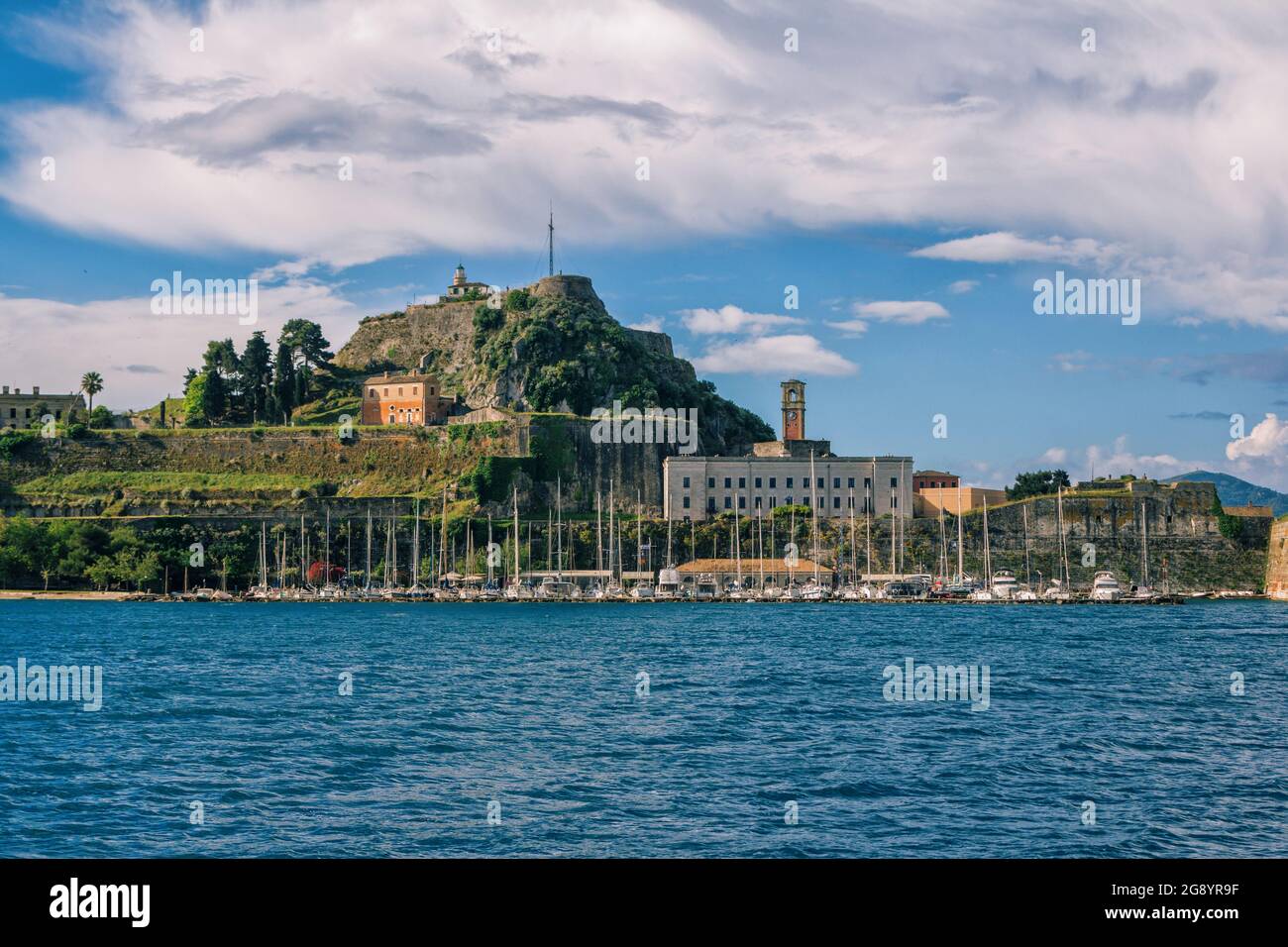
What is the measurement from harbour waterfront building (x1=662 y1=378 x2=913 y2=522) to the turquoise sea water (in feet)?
155

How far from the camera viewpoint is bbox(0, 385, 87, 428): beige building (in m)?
120

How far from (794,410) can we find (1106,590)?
32.7 metres

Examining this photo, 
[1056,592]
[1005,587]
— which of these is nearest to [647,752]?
[1005,587]

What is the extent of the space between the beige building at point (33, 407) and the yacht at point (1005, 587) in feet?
265

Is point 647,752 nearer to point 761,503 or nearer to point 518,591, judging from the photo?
point 518,591

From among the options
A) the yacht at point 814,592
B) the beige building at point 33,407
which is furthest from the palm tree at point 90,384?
the yacht at point 814,592

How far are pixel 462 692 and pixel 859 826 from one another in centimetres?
1963

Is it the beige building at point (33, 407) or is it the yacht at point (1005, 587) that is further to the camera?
the beige building at point (33, 407)

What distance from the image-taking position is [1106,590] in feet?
288

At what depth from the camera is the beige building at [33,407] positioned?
4705 inches

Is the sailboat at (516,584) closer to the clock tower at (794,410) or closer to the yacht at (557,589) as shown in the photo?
the yacht at (557,589)

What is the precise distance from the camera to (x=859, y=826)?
1944 centimetres
